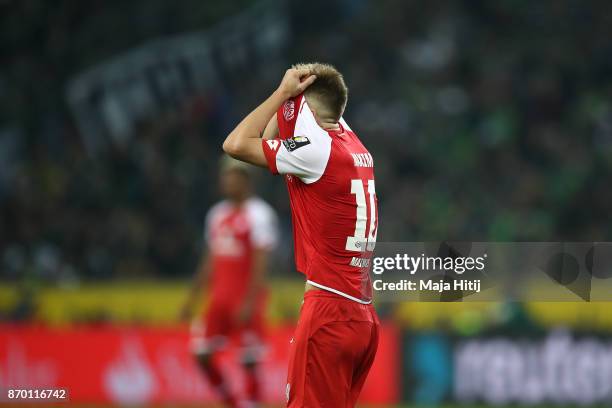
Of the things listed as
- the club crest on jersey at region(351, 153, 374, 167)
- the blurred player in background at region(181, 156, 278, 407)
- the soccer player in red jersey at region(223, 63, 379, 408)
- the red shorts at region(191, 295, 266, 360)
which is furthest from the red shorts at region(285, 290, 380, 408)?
the red shorts at region(191, 295, 266, 360)

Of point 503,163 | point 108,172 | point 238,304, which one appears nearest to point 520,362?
point 238,304

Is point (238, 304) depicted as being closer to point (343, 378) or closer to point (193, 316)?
point (193, 316)

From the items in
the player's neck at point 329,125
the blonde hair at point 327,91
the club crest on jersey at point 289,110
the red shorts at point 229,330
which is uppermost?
the blonde hair at point 327,91

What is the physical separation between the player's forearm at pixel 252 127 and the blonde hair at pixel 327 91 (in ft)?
0.51

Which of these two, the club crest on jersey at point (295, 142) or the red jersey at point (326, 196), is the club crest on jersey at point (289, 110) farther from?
the club crest on jersey at point (295, 142)

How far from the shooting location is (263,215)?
9.59 meters

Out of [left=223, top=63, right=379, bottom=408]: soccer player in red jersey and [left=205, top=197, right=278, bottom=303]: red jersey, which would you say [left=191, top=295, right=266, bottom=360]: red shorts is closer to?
[left=205, top=197, right=278, bottom=303]: red jersey

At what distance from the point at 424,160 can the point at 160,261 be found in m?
4.20

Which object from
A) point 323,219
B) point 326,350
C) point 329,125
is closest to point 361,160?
point 329,125

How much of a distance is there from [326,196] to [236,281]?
5.62 metres

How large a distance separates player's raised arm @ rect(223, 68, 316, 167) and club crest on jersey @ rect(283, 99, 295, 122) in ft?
0.24

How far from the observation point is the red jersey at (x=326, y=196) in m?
4.44

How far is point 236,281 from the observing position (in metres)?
10.0

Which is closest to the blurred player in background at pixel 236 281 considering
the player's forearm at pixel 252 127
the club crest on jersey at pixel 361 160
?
the club crest on jersey at pixel 361 160
